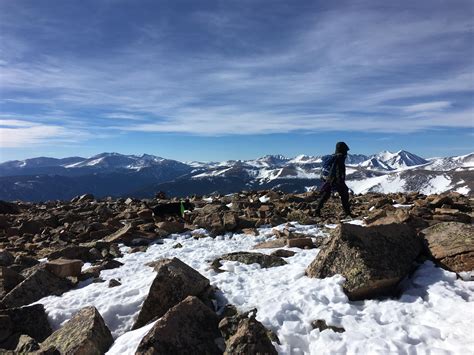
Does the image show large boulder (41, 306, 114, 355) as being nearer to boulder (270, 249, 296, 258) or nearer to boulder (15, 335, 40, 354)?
boulder (15, 335, 40, 354)

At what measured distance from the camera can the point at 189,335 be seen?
297 inches

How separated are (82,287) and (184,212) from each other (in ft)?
32.5

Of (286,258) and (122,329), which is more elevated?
(286,258)

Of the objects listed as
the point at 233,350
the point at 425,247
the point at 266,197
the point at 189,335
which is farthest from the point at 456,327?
the point at 266,197

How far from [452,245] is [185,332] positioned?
7.26 meters

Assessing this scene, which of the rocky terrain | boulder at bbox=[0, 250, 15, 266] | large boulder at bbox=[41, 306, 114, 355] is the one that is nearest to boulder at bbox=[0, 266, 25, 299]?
the rocky terrain

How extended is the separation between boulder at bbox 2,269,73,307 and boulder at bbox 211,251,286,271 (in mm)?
4689

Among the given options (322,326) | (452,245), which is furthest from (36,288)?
(452,245)

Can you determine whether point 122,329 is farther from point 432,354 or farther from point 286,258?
point 432,354

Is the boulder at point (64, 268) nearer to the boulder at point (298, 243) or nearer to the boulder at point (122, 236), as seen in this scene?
the boulder at point (122, 236)

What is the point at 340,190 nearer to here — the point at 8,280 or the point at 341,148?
the point at 341,148

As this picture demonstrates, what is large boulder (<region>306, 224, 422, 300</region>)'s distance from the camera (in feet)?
29.5

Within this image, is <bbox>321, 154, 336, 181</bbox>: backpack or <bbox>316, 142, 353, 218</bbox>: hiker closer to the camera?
<bbox>316, 142, 353, 218</bbox>: hiker

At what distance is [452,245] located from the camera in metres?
9.80
